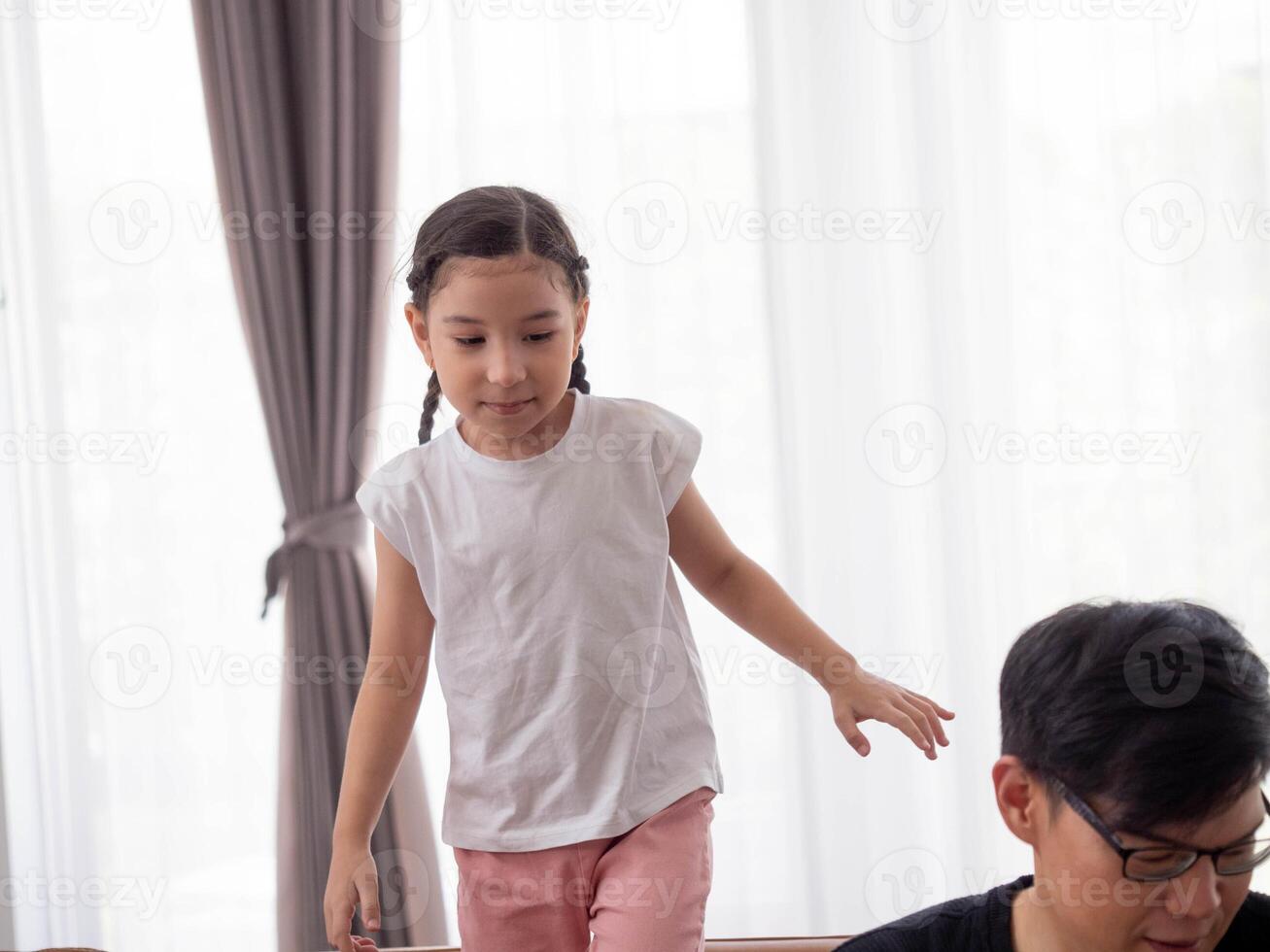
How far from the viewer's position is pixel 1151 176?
98.5 inches

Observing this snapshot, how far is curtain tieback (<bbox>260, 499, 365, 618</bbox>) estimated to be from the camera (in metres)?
2.51

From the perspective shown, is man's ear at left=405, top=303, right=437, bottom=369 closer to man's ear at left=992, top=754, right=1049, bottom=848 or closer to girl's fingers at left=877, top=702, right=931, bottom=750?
girl's fingers at left=877, top=702, right=931, bottom=750

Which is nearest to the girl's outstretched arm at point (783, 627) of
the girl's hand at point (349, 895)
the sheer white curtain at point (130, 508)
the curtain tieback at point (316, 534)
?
the girl's hand at point (349, 895)

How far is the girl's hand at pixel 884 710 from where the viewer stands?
129cm

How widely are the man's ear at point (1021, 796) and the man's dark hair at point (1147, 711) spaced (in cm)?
1

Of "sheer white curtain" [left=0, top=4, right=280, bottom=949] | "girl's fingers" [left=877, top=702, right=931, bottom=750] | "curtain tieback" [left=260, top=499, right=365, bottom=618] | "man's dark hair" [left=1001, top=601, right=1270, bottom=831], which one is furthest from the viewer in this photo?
"sheer white curtain" [left=0, top=4, right=280, bottom=949]

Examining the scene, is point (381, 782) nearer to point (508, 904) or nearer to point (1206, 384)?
point (508, 904)

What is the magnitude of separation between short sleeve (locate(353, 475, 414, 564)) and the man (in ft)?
2.49

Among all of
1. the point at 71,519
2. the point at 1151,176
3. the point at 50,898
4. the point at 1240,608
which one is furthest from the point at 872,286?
the point at 50,898

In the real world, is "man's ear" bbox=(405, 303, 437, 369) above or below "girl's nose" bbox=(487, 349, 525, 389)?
above

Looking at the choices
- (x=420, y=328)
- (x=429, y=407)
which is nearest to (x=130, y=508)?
(x=429, y=407)

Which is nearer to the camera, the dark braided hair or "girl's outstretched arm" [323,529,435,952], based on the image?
the dark braided hair

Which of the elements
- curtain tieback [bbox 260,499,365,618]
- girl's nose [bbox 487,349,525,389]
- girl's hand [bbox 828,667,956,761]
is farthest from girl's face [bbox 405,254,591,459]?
curtain tieback [bbox 260,499,365,618]

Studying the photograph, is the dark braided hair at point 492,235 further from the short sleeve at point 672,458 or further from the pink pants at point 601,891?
the pink pants at point 601,891
